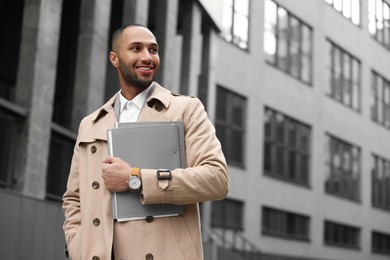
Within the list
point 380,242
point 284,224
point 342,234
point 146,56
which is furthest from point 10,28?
point 380,242

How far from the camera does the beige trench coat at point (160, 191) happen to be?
2.26 meters

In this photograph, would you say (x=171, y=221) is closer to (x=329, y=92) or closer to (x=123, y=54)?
(x=123, y=54)

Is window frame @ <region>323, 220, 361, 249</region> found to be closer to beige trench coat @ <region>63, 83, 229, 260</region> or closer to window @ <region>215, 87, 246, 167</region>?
window @ <region>215, 87, 246, 167</region>

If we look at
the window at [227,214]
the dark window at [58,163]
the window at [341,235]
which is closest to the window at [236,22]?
the window at [227,214]

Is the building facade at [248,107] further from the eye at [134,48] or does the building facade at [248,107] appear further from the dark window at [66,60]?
the eye at [134,48]

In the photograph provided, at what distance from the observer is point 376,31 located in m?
38.5

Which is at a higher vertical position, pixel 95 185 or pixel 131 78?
pixel 131 78

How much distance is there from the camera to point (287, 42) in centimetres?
3112

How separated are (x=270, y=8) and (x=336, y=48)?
670 centimetres

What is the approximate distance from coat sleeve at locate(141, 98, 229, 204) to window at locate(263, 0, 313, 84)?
27321 millimetres

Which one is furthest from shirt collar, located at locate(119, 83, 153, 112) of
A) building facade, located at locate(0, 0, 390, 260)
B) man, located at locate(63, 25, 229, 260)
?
building facade, located at locate(0, 0, 390, 260)

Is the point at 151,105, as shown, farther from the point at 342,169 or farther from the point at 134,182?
the point at 342,169

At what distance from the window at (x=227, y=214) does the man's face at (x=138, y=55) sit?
23.0 m

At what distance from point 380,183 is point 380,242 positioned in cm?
306
